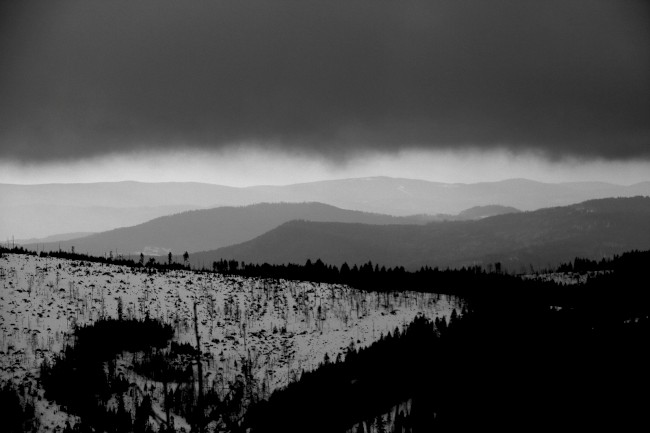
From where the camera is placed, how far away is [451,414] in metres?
32.5

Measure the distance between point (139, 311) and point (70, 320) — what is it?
23.1 ft

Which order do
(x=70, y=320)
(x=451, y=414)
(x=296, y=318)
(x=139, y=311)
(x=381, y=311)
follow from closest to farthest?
(x=451, y=414) < (x=70, y=320) < (x=139, y=311) < (x=296, y=318) < (x=381, y=311)

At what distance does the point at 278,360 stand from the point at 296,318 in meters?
10.1

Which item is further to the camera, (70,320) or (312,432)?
(70,320)

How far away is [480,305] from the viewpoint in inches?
2340

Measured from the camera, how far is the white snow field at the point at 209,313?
3850 cm

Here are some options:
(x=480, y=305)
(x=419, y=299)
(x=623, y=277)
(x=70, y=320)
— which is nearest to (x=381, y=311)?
(x=419, y=299)

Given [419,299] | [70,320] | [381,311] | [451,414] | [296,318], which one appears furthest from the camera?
[419,299]

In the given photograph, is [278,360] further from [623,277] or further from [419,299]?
[623,277]

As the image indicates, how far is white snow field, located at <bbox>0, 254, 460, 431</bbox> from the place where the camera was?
1516 inches

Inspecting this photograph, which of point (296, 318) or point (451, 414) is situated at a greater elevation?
point (296, 318)

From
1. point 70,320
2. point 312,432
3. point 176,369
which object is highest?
point 70,320

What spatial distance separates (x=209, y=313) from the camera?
171 feet

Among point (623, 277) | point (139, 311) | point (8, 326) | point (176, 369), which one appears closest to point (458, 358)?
point (176, 369)
